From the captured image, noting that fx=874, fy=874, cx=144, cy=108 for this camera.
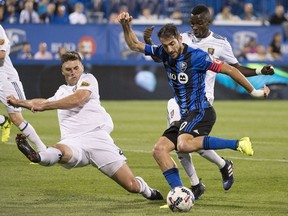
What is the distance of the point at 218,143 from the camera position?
351 inches

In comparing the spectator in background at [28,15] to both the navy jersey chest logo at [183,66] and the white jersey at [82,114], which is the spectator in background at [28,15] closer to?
the white jersey at [82,114]

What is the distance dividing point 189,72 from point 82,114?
1.21 meters

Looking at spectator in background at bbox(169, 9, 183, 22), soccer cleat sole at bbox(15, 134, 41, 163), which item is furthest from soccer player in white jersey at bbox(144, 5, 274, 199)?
spectator in background at bbox(169, 9, 183, 22)

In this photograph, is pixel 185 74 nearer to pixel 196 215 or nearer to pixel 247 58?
pixel 196 215

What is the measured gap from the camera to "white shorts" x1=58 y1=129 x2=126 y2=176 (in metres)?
9.01

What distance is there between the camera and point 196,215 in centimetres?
852

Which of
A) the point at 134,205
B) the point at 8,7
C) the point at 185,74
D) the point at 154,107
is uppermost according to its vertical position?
the point at 185,74

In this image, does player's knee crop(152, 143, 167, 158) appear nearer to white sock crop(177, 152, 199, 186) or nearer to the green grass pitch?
the green grass pitch

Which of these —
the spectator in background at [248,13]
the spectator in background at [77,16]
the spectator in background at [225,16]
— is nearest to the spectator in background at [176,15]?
the spectator in background at [225,16]

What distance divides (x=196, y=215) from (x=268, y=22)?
21.6m

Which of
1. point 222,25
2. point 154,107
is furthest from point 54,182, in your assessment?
point 222,25

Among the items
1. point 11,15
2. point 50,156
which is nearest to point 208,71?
point 50,156

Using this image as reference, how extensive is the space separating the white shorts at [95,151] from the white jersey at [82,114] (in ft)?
0.28

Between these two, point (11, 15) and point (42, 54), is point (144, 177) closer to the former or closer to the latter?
point (42, 54)
